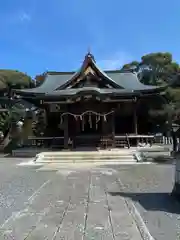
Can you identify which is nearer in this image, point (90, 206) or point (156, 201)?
point (90, 206)

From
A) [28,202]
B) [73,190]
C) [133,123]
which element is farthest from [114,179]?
[133,123]

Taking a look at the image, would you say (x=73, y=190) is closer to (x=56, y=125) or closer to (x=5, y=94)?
(x=56, y=125)

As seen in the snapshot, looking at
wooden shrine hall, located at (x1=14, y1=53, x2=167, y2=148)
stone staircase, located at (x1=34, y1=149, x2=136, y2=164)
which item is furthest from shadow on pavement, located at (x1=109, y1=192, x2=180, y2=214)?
wooden shrine hall, located at (x1=14, y1=53, x2=167, y2=148)

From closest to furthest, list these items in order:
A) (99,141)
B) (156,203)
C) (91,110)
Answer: (156,203) < (99,141) < (91,110)

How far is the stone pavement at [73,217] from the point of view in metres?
3.88

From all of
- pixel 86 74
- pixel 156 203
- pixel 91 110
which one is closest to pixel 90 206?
pixel 156 203

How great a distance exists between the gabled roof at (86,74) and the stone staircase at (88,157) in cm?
433

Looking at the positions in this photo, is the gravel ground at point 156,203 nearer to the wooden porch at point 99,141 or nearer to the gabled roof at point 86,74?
the wooden porch at point 99,141

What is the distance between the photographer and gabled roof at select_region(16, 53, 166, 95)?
19.7 m

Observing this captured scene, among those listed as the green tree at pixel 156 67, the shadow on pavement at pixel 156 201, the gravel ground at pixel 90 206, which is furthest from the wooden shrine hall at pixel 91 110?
the green tree at pixel 156 67

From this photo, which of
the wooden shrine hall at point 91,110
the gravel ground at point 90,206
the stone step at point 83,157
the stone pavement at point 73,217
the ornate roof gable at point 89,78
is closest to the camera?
the stone pavement at point 73,217

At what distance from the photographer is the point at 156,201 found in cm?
589

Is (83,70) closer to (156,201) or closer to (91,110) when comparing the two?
(91,110)

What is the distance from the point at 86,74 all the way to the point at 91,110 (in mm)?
2907
